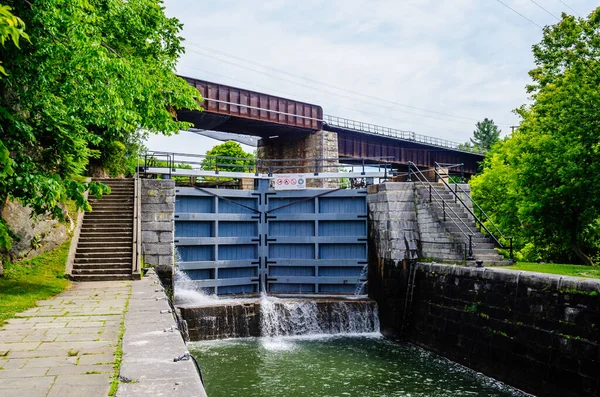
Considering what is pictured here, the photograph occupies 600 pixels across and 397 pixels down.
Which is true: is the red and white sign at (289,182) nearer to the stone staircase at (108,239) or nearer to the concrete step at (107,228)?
the stone staircase at (108,239)

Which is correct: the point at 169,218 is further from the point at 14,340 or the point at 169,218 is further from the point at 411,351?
the point at 14,340

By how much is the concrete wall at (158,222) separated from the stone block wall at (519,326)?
6.27 meters

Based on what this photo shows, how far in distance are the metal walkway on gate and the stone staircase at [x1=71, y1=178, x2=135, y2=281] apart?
1.89 m

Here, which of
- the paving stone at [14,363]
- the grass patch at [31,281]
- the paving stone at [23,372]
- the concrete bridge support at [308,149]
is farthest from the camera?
the concrete bridge support at [308,149]

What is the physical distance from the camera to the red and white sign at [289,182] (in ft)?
52.5

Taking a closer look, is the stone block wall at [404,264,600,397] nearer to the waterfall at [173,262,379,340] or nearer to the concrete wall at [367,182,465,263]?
the concrete wall at [367,182,465,263]

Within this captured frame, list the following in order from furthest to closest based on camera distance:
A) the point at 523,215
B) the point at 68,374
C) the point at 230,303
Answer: the point at 523,215
the point at 230,303
the point at 68,374

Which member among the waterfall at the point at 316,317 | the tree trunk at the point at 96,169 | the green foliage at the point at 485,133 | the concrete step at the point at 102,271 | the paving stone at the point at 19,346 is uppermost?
the green foliage at the point at 485,133

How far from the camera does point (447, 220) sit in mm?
13359

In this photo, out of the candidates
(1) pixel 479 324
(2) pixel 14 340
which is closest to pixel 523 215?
(1) pixel 479 324

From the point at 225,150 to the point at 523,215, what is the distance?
36.3 meters

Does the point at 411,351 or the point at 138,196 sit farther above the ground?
the point at 138,196

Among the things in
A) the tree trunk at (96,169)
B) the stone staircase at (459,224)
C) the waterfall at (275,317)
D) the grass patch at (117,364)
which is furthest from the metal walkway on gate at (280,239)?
the grass patch at (117,364)

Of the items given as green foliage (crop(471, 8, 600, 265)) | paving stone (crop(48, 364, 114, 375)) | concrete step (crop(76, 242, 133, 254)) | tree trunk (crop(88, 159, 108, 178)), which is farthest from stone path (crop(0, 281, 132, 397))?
green foliage (crop(471, 8, 600, 265))
